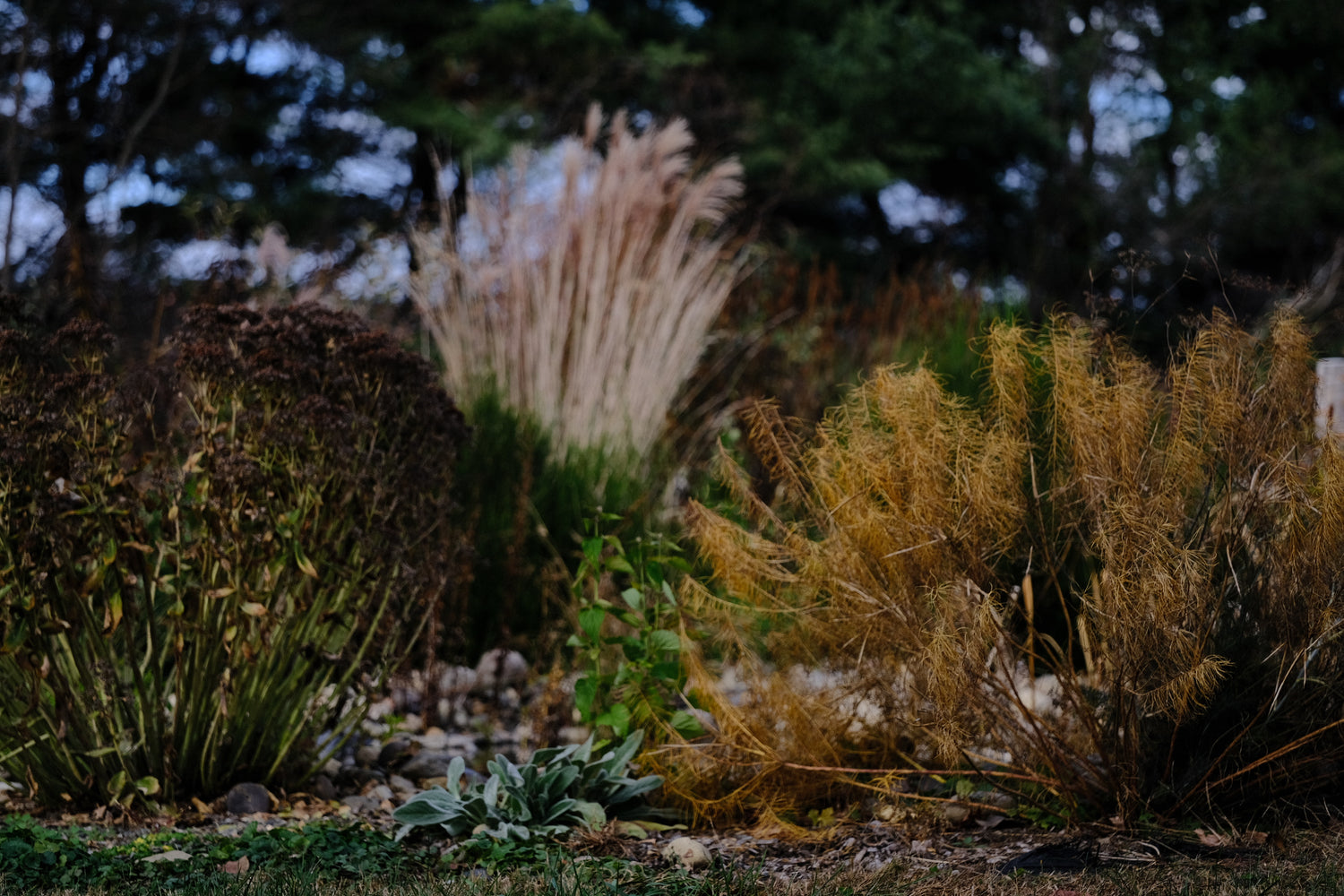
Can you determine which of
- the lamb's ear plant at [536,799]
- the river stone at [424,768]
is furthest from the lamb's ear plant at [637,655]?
the river stone at [424,768]

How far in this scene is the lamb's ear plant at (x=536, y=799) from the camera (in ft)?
8.21

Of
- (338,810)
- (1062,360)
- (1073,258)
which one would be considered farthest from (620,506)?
(1073,258)

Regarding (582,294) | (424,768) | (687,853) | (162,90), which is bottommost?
(424,768)

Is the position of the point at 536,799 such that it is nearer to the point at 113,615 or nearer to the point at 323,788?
the point at 323,788

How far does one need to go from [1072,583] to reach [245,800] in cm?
191

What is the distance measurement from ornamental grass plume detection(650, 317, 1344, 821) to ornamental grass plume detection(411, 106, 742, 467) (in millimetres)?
2369

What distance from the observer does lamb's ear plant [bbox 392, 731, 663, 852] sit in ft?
8.21

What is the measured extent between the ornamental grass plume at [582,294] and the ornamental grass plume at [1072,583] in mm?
2369

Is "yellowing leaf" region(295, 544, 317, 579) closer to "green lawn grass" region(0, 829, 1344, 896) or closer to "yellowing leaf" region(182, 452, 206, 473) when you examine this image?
"yellowing leaf" region(182, 452, 206, 473)

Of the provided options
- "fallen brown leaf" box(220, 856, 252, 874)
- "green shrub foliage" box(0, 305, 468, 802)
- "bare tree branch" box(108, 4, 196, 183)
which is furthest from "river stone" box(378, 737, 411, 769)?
"bare tree branch" box(108, 4, 196, 183)

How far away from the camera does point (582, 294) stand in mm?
5281

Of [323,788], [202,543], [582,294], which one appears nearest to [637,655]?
[323,788]

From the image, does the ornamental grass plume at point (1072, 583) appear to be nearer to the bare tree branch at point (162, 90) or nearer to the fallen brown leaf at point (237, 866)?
the fallen brown leaf at point (237, 866)

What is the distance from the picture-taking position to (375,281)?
600 cm
